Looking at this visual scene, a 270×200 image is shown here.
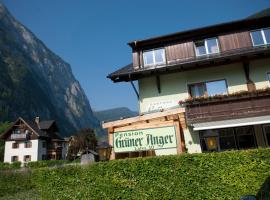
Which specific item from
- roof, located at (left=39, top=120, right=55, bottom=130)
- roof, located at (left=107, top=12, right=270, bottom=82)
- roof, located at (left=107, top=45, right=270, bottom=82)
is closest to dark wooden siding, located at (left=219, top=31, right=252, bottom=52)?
roof, located at (left=107, top=12, right=270, bottom=82)

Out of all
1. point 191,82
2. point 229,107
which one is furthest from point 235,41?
point 229,107

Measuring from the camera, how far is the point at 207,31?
1980cm

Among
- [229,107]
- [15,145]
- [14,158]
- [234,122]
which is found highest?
[15,145]

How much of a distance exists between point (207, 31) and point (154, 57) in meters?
4.76

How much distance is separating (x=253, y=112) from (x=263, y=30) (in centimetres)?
814

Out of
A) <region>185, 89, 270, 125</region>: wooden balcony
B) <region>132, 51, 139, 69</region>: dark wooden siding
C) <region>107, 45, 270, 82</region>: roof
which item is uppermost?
<region>132, 51, 139, 69</region>: dark wooden siding

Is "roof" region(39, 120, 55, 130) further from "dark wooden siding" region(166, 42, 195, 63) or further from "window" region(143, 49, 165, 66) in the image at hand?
"dark wooden siding" region(166, 42, 195, 63)

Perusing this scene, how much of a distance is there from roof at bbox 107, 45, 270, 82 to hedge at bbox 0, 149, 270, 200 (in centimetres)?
880

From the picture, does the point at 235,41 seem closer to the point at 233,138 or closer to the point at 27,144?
the point at 233,138

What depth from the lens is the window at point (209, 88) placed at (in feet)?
59.6

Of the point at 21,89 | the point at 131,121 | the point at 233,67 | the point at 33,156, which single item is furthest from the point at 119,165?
the point at 21,89

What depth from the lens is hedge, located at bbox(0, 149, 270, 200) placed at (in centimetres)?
997

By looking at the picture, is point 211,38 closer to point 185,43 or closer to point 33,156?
point 185,43

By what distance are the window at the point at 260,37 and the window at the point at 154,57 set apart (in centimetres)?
715
